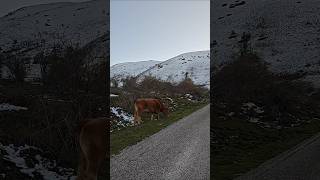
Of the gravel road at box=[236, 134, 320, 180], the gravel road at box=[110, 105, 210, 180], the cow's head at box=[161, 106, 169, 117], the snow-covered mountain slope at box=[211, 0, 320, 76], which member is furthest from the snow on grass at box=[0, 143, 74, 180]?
the snow-covered mountain slope at box=[211, 0, 320, 76]

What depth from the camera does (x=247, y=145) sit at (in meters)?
9.82

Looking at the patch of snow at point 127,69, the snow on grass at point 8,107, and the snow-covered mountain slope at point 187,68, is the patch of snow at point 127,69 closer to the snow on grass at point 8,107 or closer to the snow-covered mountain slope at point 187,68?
the snow-covered mountain slope at point 187,68

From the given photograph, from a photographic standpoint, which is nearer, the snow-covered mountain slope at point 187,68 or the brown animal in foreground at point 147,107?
the brown animal in foreground at point 147,107

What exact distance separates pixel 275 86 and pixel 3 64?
7921 millimetres

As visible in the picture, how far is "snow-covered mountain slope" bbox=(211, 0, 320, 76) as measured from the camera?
12305 mm

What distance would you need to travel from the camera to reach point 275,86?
1220 cm

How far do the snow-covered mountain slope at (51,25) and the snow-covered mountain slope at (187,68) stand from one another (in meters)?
3.93

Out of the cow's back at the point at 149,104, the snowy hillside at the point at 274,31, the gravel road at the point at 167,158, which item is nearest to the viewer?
the gravel road at the point at 167,158

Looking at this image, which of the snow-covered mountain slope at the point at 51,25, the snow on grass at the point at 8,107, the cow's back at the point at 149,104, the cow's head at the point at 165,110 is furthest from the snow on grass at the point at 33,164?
the cow's head at the point at 165,110

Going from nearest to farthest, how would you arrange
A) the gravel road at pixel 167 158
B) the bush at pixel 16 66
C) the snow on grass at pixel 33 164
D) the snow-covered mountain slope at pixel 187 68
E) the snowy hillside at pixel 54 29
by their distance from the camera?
the snow on grass at pixel 33 164 < the bush at pixel 16 66 < the snowy hillside at pixel 54 29 < the gravel road at pixel 167 158 < the snow-covered mountain slope at pixel 187 68

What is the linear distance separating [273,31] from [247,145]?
14.9 feet

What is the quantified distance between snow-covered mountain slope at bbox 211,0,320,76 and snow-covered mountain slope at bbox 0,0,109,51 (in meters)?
5.12

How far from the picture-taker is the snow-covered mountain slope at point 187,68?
1191cm

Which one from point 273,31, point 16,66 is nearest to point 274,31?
point 273,31
